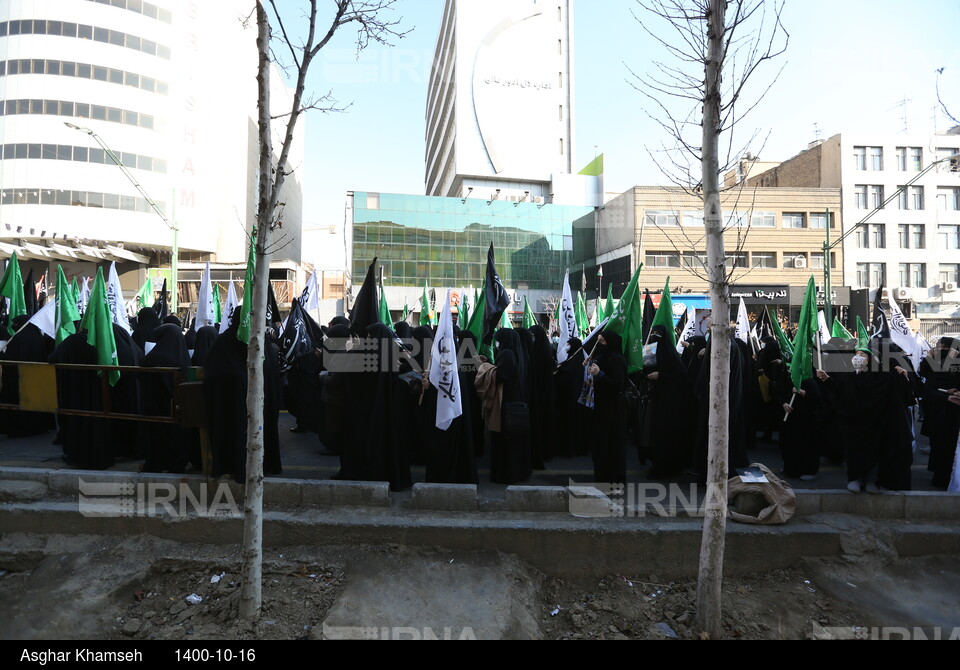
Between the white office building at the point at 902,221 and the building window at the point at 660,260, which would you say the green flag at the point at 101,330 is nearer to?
the building window at the point at 660,260

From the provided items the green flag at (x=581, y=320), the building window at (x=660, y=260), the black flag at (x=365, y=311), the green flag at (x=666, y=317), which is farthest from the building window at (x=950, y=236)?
the black flag at (x=365, y=311)

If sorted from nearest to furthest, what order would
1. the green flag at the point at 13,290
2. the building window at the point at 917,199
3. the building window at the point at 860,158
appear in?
the green flag at the point at 13,290
the building window at the point at 917,199
the building window at the point at 860,158

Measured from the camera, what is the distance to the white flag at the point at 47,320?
694cm

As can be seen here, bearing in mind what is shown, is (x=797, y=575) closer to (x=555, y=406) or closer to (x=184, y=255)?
(x=555, y=406)

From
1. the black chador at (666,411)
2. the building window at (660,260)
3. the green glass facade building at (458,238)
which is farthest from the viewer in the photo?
the green glass facade building at (458,238)

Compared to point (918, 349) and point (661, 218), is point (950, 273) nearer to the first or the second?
point (661, 218)

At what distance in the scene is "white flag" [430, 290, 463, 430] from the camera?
5320 millimetres

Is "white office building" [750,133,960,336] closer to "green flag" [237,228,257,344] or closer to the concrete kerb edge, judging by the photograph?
the concrete kerb edge

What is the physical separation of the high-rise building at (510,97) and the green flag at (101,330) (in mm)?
57116

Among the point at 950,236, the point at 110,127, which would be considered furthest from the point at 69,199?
the point at 950,236

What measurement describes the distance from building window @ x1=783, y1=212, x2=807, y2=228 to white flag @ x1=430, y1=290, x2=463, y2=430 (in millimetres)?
45082

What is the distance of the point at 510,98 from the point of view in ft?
211

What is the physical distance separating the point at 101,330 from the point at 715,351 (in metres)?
6.08

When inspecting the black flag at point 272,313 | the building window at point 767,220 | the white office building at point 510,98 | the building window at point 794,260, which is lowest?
the black flag at point 272,313
